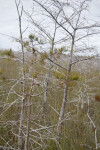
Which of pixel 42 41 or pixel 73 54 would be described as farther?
pixel 42 41

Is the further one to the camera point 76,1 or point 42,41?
point 42,41

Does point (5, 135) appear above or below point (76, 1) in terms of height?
below

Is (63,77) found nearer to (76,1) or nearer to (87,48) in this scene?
(87,48)

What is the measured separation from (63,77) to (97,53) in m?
0.54

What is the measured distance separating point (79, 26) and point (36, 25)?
649mm

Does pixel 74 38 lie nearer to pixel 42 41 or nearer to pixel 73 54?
pixel 73 54

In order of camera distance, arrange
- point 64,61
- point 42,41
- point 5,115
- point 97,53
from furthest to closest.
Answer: point 5,115
point 42,41
point 64,61
point 97,53

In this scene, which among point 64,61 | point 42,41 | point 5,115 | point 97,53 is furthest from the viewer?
point 5,115

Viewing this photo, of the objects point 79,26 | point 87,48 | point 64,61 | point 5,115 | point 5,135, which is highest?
point 79,26

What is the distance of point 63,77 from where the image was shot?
2.02 meters

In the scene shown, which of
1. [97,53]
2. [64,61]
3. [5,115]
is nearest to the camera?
[97,53]

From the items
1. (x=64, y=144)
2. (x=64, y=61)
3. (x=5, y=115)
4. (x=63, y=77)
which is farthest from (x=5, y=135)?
(x=64, y=61)

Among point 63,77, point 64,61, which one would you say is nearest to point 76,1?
point 64,61

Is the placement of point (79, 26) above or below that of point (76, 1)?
below
